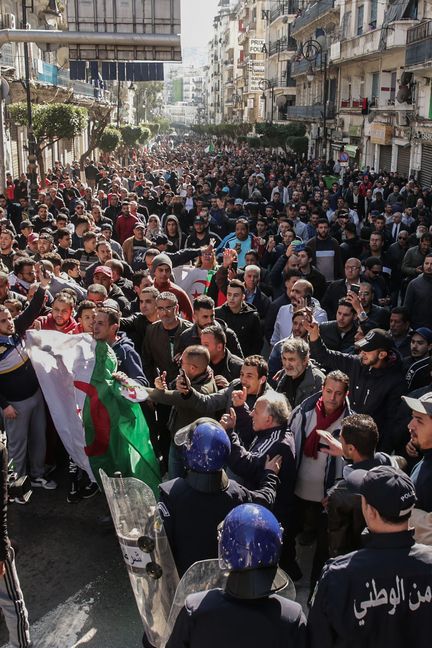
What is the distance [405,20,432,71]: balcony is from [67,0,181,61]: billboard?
12665mm

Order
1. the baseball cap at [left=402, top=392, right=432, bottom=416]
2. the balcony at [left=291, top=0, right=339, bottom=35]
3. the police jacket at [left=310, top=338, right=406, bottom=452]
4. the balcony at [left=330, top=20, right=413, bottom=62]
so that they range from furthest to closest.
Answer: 1. the balcony at [left=291, top=0, right=339, bottom=35]
2. the balcony at [left=330, top=20, right=413, bottom=62]
3. the police jacket at [left=310, top=338, right=406, bottom=452]
4. the baseball cap at [left=402, top=392, right=432, bottom=416]

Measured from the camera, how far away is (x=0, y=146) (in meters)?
21.0

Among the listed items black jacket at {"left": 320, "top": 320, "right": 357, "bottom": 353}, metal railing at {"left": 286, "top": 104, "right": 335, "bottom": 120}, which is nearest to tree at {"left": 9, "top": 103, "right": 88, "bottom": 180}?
metal railing at {"left": 286, "top": 104, "right": 335, "bottom": 120}

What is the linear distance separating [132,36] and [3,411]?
7.74 m

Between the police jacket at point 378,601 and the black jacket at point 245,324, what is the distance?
461cm

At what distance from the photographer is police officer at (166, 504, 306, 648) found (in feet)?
8.19

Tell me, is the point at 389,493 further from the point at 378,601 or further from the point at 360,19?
the point at 360,19

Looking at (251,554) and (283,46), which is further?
(283,46)

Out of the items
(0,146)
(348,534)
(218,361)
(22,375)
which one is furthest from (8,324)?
(0,146)

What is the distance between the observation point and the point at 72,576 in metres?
4.96

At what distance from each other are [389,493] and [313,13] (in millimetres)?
46300

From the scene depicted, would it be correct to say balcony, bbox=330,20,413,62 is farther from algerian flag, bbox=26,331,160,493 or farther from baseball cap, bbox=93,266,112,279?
algerian flag, bbox=26,331,160,493

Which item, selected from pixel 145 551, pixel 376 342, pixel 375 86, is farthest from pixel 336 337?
pixel 375 86

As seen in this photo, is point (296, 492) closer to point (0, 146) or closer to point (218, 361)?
point (218, 361)
